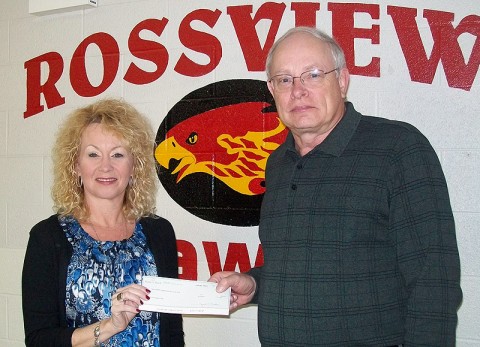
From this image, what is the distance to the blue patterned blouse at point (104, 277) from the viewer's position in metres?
1.64

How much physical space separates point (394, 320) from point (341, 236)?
27 cm

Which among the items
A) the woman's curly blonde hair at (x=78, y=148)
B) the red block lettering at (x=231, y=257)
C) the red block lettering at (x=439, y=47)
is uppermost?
the red block lettering at (x=439, y=47)

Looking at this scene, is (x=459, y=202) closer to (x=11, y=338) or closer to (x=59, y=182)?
(x=59, y=182)

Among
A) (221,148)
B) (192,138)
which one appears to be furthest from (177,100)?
(221,148)

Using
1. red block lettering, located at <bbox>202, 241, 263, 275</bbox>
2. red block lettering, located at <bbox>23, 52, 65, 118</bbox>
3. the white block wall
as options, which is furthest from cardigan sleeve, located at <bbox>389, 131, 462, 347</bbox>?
red block lettering, located at <bbox>23, 52, 65, 118</bbox>

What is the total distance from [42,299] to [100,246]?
25 cm

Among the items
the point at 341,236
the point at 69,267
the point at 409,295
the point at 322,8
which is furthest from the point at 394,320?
the point at 322,8

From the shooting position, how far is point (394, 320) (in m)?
1.39

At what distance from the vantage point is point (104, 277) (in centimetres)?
167

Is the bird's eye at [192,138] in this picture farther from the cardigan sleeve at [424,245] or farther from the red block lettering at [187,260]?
the cardigan sleeve at [424,245]

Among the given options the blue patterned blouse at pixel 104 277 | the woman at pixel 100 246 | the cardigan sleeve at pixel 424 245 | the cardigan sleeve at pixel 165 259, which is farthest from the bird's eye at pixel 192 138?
the cardigan sleeve at pixel 424 245

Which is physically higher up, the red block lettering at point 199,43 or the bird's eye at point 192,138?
the red block lettering at point 199,43

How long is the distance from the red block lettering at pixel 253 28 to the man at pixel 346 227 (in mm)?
663

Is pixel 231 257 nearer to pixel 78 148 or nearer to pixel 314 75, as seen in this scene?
pixel 78 148
